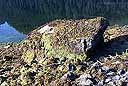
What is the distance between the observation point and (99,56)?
25328 millimetres

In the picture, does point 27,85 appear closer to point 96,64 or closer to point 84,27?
point 96,64

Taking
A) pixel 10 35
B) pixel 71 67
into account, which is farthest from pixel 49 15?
pixel 71 67

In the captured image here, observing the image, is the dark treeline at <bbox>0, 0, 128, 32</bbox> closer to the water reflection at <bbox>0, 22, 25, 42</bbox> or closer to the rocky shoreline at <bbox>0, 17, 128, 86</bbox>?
the water reflection at <bbox>0, 22, 25, 42</bbox>

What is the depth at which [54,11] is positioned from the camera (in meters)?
73.5

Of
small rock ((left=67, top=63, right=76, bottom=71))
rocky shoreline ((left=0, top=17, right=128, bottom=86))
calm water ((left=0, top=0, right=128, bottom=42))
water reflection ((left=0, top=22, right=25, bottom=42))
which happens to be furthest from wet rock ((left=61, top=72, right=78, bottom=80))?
A: calm water ((left=0, top=0, right=128, bottom=42))

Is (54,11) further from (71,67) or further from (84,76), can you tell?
(84,76)

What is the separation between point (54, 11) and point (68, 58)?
49273 mm

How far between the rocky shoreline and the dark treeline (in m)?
21.2

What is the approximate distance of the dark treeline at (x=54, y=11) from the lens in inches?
2346

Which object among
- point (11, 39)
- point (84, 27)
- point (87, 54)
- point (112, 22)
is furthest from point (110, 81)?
point (112, 22)

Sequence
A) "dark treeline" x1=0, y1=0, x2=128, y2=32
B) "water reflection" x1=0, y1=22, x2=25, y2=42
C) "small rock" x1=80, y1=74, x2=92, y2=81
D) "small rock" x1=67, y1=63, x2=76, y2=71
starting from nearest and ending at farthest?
"small rock" x1=80, y1=74, x2=92, y2=81
"small rock" x1=67, y1=63, x2=76, y2=71
"water reflection" x1=0, y1=22, x2=25, y2=42
"dark treeline" x1=0, y1=0, x2=128, y2=32

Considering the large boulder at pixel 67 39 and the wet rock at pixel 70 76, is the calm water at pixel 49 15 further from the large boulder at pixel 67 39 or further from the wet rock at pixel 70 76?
the wet rock at pixel 70 76

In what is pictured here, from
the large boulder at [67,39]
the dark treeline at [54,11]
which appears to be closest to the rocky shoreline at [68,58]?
the large boulder at [67,39]

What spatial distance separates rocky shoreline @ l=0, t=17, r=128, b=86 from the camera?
22172 millimetres
